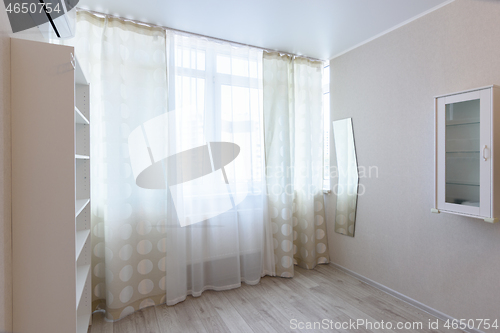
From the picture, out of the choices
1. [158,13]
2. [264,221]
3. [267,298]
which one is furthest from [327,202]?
[158,13]

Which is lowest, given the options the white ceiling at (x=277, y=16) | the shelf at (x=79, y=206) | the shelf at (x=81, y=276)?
the shelf at (x=81, y=276)

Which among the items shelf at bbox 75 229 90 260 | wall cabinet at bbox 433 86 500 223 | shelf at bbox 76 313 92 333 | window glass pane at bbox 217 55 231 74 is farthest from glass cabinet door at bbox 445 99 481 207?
shelf at bbox 76 313 92 333

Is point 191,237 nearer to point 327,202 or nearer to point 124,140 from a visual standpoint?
point 124,140

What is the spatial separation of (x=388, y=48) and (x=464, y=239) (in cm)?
184

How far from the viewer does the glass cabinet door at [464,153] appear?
1859 mm

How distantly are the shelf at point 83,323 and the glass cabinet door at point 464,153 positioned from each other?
8.88 ft

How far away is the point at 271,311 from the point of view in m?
2.43

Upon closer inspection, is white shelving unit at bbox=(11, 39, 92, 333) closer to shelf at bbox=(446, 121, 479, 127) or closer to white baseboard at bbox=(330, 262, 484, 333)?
shelf at bbox=(446, 121, 479, 127)

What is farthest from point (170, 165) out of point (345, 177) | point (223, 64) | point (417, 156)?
point (417, 156)

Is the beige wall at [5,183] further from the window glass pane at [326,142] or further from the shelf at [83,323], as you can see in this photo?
the window glass pane at [326,142]

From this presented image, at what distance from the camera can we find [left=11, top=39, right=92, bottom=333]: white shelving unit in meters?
1.28

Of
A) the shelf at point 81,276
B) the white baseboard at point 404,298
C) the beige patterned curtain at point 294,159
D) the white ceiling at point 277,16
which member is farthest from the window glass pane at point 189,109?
the white baseboard at point 404,298

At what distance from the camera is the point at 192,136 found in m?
2.71

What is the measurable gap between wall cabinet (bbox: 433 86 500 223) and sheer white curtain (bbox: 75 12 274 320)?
5.42 ft
